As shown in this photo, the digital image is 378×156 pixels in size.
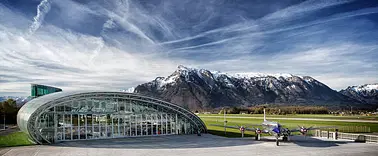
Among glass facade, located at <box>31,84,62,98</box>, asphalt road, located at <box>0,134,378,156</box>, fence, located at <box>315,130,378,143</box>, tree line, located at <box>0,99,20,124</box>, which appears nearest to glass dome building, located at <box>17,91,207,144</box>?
asphalt road, located at <box>0,134,378,156</box>

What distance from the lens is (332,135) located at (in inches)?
1420

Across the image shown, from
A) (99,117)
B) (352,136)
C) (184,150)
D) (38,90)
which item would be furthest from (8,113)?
(352,136)

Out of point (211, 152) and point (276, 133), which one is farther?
point (276, 133)

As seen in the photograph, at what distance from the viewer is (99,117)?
119ft

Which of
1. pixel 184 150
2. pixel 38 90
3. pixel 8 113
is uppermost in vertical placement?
pixel 38 90

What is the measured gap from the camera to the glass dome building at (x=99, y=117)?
3291cm

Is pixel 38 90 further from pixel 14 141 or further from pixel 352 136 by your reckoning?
pixel 352 136

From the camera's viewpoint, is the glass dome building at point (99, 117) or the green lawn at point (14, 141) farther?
the green lawn at point (14, 141)

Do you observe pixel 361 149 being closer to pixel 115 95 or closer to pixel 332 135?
pixel 332 135

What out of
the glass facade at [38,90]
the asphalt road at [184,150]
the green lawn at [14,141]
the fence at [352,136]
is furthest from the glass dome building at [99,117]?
the glass facade at [38,90]

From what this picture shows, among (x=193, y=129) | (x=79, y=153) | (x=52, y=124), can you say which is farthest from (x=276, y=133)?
(x=52, y=124)

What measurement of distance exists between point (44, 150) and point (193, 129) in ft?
68.4

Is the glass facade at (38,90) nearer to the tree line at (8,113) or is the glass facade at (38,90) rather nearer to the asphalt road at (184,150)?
the tree line at (8,113)

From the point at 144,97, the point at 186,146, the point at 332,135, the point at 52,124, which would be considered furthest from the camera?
the point at 144,97
